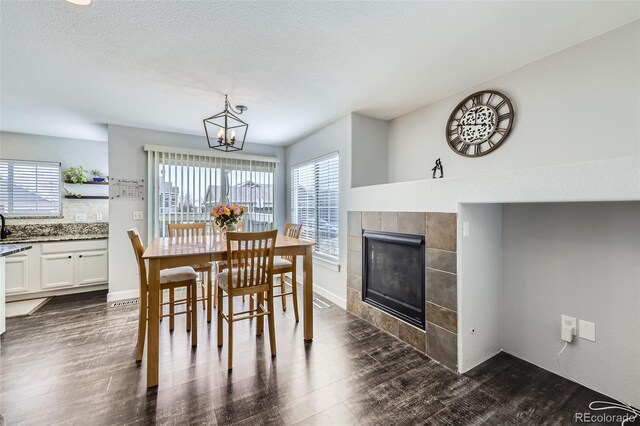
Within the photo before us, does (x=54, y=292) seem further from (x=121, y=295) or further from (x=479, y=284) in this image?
(x=479, y=284)

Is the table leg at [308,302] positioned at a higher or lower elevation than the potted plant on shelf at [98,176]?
lower

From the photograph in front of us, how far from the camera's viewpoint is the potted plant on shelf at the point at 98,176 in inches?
174

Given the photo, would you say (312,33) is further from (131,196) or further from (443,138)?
(131,196)

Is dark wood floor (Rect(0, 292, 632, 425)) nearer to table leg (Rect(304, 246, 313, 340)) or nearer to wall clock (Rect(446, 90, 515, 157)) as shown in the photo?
table leg (Rect(304, 246, 313, 340))

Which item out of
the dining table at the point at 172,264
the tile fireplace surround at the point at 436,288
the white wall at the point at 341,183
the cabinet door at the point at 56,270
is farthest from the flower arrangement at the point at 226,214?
the cabinet door at the point at 56,270

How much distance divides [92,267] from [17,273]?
776 mm

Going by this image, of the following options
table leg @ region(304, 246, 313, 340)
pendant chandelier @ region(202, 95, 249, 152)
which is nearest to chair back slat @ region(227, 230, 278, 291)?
table leg @ region(304, 246, 313, 340)

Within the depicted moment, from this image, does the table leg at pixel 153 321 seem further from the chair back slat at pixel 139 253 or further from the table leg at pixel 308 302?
the table leg at pixel 308 302

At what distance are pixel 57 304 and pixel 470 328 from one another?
15.9ft

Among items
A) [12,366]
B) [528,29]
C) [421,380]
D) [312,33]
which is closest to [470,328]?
[421,380]

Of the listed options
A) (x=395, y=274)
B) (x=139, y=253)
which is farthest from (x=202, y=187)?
(x=395, y=274)


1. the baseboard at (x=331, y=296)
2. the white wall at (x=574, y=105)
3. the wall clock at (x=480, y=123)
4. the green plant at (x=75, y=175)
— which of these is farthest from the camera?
the green plant at (x=75, y=175)

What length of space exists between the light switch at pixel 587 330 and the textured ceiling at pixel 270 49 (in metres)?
2.01

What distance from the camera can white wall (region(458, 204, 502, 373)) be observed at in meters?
2.12
